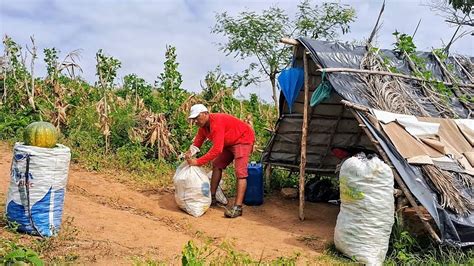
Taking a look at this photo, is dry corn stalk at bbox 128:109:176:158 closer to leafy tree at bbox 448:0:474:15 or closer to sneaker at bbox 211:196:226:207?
sneaker at bbox 211:196:226:207

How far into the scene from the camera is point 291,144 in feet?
26.3

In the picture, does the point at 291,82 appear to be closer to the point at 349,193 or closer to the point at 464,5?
the point at 349,193

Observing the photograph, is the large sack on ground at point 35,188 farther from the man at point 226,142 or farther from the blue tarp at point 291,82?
the blue tarp at point 291,82

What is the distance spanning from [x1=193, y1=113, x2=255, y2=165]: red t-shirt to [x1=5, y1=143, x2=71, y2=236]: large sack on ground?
6.57ft

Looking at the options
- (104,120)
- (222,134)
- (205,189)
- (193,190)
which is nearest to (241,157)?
(222,134)

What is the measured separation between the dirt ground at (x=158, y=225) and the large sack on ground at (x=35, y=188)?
0.96ft

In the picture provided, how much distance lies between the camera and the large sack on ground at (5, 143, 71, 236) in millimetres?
4688

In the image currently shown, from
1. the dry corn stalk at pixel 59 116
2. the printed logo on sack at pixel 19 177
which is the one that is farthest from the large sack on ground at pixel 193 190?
the dry corn stalk at pixel 59 116

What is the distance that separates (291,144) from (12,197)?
4260 millimetres

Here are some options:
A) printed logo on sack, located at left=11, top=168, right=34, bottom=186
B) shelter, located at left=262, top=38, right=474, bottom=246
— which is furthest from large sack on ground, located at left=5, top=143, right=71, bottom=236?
shelter, located at left=262, top=38, right=474, bottom=246

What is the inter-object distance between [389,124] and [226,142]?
76.3 inches

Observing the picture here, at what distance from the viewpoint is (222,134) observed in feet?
21.1

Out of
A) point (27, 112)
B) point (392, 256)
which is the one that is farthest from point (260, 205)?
point (27, 112)

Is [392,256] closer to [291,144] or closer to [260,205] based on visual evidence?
[260,205]
